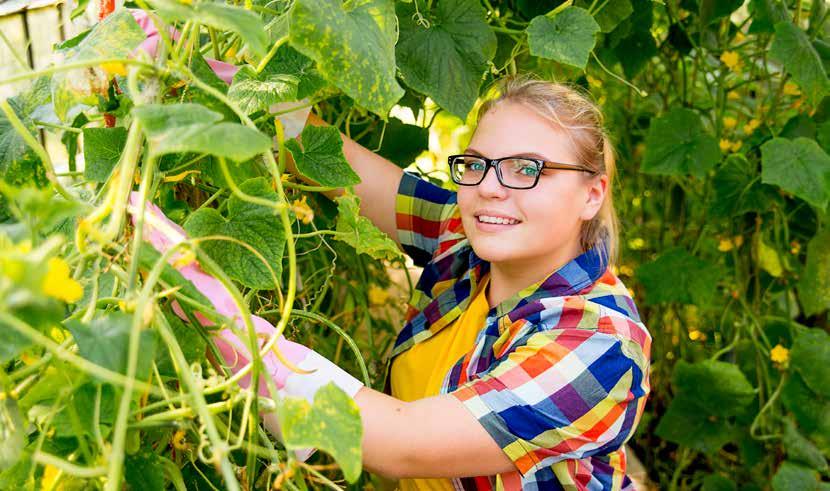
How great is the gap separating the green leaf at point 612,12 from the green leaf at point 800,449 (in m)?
0.93

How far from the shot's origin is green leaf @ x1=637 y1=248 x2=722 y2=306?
1733 millimetres

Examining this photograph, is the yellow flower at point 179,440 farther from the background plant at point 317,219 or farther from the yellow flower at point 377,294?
the yellow flower at point 377,294

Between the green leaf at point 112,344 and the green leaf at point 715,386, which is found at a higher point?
the green leaf at point 112,344

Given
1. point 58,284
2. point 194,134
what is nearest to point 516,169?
point 194,134

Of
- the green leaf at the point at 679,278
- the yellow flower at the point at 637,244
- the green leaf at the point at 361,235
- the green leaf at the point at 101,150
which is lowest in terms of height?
the yellow flower at the point at 637,244

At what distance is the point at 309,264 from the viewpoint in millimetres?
1403

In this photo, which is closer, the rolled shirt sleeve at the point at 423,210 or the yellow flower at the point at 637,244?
the rolled shirt sleeve at the point at 423,210

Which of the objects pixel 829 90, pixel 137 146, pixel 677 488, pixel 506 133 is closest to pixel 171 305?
pixel 137 146

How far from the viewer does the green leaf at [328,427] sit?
0.61m

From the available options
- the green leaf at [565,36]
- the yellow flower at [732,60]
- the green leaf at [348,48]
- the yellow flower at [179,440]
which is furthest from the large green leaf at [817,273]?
the yellow flower at [179,440]

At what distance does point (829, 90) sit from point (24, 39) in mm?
1480

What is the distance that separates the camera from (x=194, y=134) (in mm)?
576

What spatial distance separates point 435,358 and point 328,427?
2.16ft

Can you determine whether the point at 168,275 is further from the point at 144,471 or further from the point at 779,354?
the point at 779,354
